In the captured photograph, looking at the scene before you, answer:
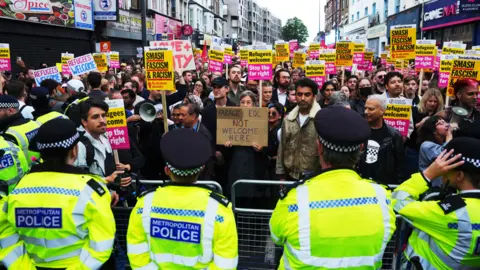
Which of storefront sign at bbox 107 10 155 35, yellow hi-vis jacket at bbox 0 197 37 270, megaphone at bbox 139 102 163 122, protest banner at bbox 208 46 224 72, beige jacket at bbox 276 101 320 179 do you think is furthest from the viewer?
storefront sign at bbox 107 10 155 35

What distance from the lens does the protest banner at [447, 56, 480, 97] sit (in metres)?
7.21

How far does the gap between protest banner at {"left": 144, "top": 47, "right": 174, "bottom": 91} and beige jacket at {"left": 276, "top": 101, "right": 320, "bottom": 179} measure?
1.93 meters

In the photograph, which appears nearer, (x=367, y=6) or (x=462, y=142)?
(x=462, y=142)

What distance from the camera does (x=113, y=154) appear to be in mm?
4680

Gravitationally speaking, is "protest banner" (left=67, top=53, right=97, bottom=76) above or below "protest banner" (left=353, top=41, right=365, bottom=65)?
below

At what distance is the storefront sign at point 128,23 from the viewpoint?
29922 mm

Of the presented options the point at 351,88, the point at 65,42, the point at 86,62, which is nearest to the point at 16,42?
the point at 65,42

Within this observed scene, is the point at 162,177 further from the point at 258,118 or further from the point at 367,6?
the point at 367,6

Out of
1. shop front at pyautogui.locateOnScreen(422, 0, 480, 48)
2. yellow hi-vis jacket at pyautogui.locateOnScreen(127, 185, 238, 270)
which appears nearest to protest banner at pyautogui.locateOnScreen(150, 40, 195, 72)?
yellow hi-vis jacket at pyautogui.locateOnScreen(127, 185, 238, 270)

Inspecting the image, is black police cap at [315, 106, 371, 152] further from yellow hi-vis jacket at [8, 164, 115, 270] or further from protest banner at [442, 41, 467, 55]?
protest banner at [442, 41, 467, 55]

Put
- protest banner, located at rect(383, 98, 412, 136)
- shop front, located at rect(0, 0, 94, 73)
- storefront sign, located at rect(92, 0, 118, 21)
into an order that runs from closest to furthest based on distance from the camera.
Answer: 1. protest banner, located at rect(383, 98, 412, 136)
2. shop front, located at rect(0, 0, 94, 73)
3. storefront sign, located at rect(92, 0, 118, 21)

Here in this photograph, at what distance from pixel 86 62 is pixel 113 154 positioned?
6.35 m

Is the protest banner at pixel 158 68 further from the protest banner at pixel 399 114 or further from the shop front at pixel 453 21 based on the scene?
the shop front at pixel 453 21

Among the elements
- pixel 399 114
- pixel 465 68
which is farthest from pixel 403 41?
pixel 399 114
